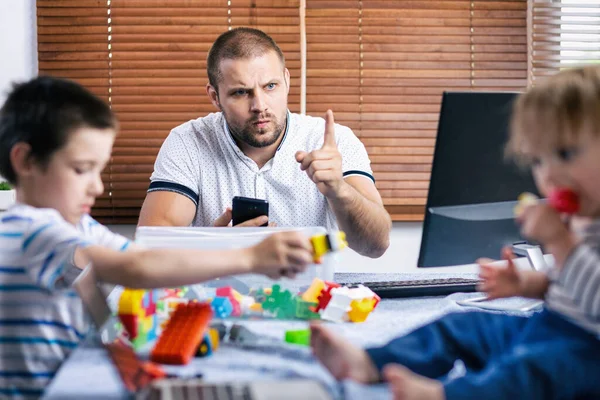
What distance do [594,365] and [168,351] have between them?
49cm

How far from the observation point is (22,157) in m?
1.01

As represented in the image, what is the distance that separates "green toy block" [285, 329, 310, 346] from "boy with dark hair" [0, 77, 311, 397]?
0.28 feet

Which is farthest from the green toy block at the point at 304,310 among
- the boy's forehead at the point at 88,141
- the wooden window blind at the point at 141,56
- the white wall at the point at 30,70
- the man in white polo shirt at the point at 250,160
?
the wooden window blind at the point at 141,56

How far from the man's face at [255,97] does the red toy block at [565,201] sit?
124cm

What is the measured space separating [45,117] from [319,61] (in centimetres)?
167

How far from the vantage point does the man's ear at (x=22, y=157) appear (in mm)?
1007

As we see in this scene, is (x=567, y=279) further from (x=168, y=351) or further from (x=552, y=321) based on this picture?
(x=168, y=351)

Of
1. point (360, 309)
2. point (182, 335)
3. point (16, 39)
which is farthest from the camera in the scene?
point (16, 39)

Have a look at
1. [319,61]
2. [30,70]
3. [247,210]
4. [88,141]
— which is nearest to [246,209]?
[247,210]

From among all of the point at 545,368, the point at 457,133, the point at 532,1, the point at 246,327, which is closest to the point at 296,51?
the point at 532,1

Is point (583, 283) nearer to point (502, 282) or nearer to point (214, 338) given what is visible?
point (502, 282)

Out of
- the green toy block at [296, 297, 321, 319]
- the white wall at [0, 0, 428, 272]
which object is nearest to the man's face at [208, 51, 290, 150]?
the white wall at [0, 0, 428, 272]

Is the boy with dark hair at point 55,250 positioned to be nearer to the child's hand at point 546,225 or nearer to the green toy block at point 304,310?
the green toy block at point 304,310

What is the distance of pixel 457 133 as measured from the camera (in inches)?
44.4
